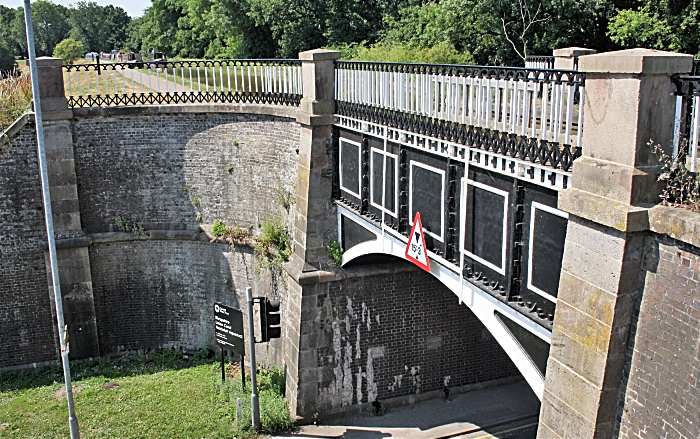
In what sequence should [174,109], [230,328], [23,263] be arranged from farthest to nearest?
[174,109]
[23,263]
[230,328]

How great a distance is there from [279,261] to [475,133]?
7.72 meters

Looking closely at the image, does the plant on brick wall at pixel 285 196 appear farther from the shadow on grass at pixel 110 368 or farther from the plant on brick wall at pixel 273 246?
the shadow on grass at pixel 110 368

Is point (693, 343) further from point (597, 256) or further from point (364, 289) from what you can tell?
point (364, 289)

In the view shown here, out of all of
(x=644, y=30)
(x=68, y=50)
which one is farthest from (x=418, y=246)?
(x=68, y=50)

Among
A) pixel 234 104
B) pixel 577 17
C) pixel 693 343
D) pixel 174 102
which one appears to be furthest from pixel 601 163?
pixel 577 17

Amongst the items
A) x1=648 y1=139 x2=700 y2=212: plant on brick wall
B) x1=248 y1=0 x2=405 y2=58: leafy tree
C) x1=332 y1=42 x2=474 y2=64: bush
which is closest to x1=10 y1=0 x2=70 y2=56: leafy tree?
x1=248 y1=0 x2=405 y2=58: leafy tree

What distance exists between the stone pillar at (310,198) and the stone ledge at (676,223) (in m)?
7.80

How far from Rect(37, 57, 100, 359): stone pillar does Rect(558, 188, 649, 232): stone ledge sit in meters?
12.4

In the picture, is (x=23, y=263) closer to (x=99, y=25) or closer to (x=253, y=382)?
(x=253, y=382)

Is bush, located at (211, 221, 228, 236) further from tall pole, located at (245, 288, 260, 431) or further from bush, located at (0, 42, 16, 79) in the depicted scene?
bush, located at (0, 42, 16, 79)

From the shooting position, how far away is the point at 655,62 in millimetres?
5281

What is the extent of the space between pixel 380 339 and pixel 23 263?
8400 mm

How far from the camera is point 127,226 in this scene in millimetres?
16078

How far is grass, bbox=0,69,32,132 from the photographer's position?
608 inches
